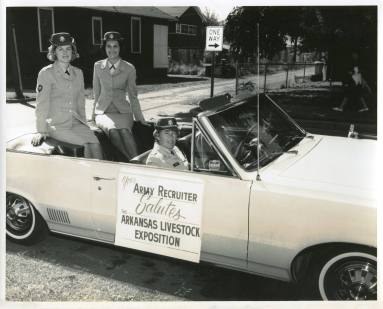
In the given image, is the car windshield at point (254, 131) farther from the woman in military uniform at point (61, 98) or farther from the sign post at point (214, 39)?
the woman in military uniform at point (61, 98)

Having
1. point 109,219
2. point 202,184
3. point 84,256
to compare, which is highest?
point 202,184

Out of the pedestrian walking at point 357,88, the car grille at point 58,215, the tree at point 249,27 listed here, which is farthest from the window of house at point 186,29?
the car grille at point 58,215

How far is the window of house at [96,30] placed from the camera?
11.2ft

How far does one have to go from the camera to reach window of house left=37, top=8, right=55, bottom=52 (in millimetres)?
3486

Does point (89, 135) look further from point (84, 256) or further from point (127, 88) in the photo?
point (84, 256)

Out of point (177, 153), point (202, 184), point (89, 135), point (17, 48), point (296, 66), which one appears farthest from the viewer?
point (296, 66)

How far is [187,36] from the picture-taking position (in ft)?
12.2

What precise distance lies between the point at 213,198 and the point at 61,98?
69.5 inches

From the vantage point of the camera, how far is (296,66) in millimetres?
4164

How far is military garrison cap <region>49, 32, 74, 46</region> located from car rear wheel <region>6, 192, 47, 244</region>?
4.73 ft

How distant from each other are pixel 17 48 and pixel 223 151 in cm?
232

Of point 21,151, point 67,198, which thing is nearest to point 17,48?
point 21,151

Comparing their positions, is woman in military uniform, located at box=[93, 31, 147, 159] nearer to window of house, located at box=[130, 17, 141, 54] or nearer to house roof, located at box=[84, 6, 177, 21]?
window of house, located at box=[130, 17, 141, 54]

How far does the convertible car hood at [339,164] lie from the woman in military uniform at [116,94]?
1460 millimetres
